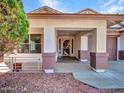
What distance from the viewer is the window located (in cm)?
1720

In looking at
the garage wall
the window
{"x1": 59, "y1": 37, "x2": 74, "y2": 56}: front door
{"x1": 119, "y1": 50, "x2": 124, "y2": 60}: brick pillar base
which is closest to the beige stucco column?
the garage wall

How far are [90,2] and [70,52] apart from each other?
7.47 m

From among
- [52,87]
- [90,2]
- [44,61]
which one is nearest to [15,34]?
[52,87]

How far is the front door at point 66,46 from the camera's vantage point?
2494 centimetres

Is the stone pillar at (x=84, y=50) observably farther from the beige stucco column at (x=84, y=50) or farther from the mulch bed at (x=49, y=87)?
the mulch bed at (x=49, y=87)

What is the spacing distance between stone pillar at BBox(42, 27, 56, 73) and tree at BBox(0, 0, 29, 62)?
4705 mm

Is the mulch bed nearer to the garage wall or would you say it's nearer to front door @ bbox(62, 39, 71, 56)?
the garage wall

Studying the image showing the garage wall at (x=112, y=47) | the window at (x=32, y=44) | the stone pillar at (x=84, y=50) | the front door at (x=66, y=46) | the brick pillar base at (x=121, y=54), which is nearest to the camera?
the window at (x=32, y=44)

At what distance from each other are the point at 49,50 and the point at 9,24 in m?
5.70

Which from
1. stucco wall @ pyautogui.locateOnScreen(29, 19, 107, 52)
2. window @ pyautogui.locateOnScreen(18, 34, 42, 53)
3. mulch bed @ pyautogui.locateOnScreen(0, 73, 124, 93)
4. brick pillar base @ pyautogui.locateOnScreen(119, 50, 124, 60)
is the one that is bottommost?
mulch bed @ pyautogui.locateOnScreen(0, 73, 124, 93)


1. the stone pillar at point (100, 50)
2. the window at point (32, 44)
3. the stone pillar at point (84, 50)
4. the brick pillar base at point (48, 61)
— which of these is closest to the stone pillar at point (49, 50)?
the brick pillar base at point (48, 61)

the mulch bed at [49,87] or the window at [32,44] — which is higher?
the window at [32,44]

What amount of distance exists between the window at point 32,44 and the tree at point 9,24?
10.1 meters

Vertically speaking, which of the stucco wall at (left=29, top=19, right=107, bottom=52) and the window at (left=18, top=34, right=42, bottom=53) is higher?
the stucco wall at (left=29, top=19, right=107, bottom=52)
